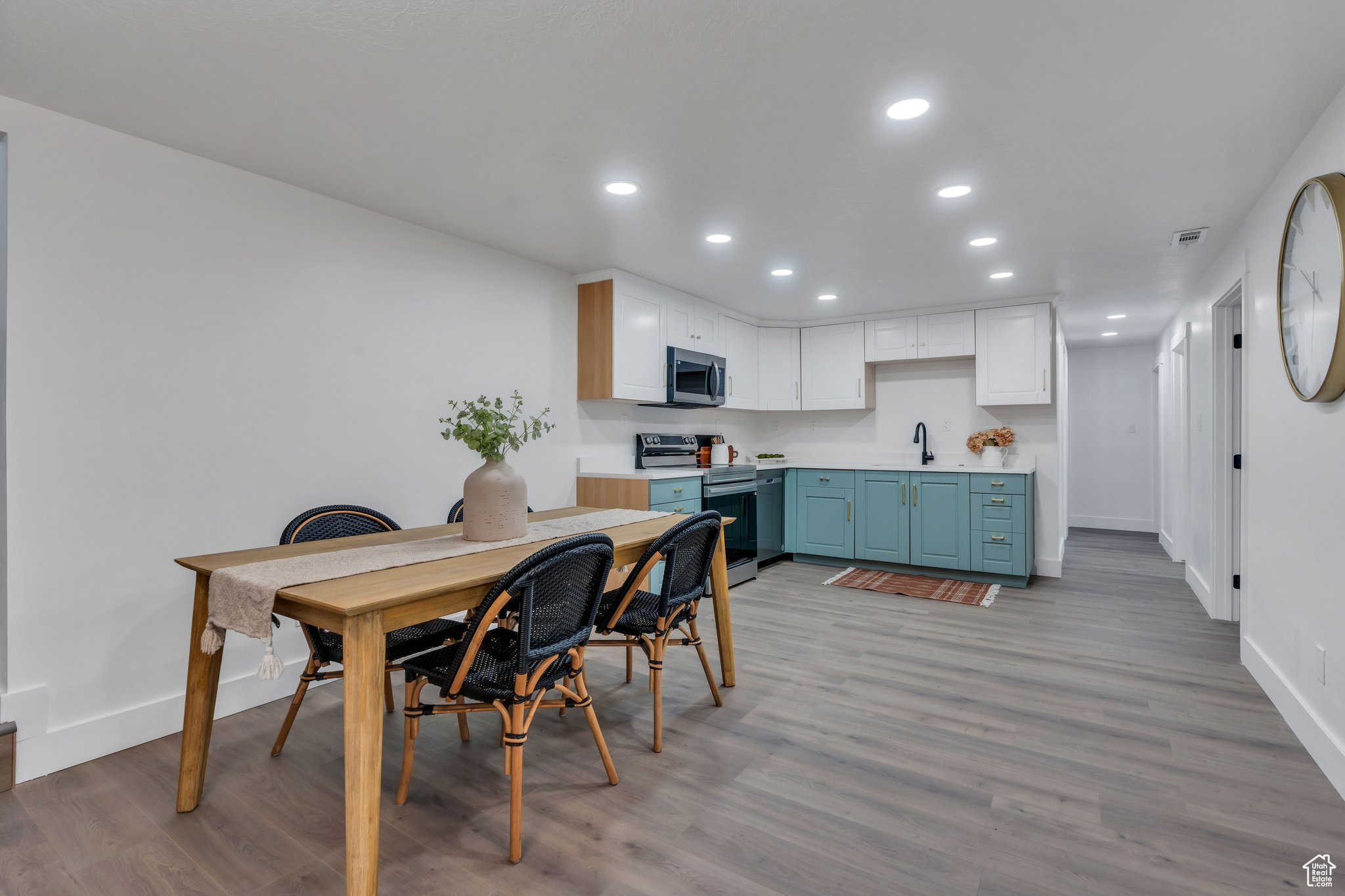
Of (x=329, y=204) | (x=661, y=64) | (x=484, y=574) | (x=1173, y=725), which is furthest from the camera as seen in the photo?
(x=329, y=204)

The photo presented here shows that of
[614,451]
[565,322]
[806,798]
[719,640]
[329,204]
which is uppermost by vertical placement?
[329,204]

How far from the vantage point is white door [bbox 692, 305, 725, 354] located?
524 centimetres

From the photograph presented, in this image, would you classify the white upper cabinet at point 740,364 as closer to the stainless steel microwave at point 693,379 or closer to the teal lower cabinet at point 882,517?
the stainless steel microwave at point 693,379

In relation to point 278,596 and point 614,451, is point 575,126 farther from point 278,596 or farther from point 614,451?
point 614,451

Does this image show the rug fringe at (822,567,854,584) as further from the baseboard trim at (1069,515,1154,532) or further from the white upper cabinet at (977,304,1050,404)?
the baseboard trim at (1069,515,1154,532)

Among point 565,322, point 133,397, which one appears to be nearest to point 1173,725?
point 565,322

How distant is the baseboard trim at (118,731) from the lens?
2256 millimetres

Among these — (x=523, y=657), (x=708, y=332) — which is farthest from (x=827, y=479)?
(x=523, y=657)

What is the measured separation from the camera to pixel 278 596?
1677mm

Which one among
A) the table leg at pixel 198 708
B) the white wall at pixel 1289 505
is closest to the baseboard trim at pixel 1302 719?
the white wall at pixel 1289 505

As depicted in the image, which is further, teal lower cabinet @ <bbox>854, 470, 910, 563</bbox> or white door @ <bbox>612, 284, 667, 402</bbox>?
teal lower cabinet @ <bbox>854, 470, 910, 563</bbox>

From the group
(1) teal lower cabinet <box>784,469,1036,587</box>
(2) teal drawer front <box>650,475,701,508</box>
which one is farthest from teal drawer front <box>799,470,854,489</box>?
(2) teal drawer front <box>650,475,701,508</box>

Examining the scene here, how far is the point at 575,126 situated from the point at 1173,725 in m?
3.21

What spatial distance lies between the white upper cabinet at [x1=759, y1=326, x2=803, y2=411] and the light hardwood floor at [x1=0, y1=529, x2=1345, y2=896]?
328cm
